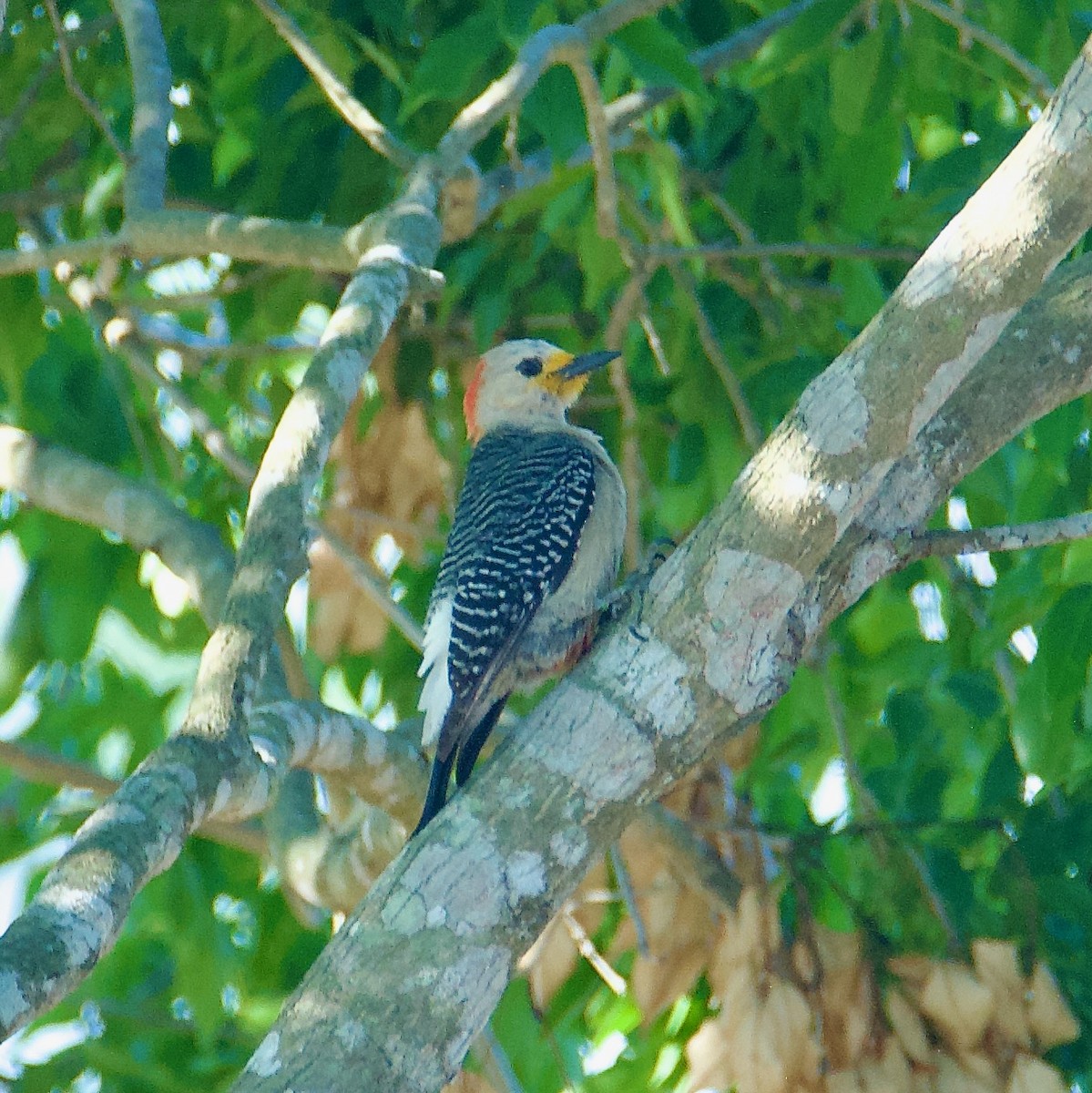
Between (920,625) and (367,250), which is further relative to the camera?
(920,625)

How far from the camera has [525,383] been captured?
5.70 meters

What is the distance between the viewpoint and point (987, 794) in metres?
4.55

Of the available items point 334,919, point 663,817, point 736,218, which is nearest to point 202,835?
point 334,919

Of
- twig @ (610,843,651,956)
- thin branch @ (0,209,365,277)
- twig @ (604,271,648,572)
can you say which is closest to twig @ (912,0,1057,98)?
twig @ (604,271,648,572)

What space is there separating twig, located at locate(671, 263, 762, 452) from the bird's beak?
299 mm

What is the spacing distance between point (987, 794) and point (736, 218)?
2.03 meters

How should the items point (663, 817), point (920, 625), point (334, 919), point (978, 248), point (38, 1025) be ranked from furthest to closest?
point (920, 625) → point (38, 1025) → point (334, 919) → point (663, 817) → point (978, 248)

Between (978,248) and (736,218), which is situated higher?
(978,248)

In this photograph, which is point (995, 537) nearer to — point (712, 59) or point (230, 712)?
point (230, 712)

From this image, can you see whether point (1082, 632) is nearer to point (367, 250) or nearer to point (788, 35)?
point (788, 35)

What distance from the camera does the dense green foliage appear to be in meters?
4.29

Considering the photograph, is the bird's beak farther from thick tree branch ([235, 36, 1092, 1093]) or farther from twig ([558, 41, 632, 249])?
thick tree branch ([235, 36, 1092, 1093])

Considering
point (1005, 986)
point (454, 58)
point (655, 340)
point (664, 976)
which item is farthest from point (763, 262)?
point (1005, 986)

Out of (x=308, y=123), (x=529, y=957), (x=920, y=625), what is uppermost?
(x=308, y=123)
